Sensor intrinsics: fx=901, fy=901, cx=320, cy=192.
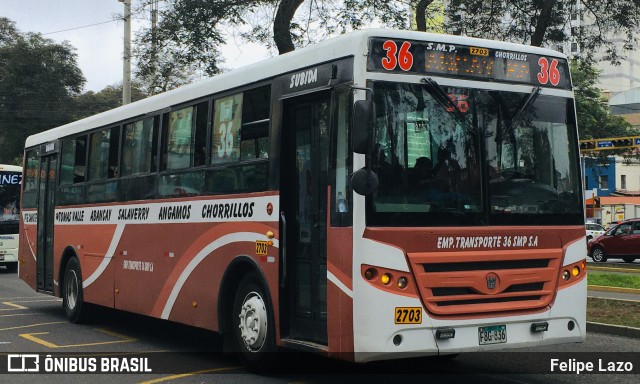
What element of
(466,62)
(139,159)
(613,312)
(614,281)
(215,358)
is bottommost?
(215,358)

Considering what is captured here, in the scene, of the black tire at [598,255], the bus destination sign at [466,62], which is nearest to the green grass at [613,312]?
the bus destination sign at [466,62]

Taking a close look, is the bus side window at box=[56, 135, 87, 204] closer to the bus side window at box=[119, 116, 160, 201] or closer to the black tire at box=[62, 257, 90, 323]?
the black tire at box=[62, 257, 90, 323]

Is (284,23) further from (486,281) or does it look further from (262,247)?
(486,281)

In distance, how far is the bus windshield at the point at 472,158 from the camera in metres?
7.68

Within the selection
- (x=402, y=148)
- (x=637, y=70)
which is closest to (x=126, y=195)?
(x=402, y=148)

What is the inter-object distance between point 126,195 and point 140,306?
63.1 inches

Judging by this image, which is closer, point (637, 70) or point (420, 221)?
point (420, 221)

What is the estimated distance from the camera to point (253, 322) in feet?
29.6

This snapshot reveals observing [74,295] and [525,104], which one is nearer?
[525,104]

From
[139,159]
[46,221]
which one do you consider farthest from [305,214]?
[46,221]

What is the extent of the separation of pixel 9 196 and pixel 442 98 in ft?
70.7

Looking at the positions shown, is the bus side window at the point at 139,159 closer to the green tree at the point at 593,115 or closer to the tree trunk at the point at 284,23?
the tree trunk at the point at 284,23

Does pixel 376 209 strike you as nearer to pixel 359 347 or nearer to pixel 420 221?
pixel 420 221

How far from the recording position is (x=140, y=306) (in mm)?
11797
